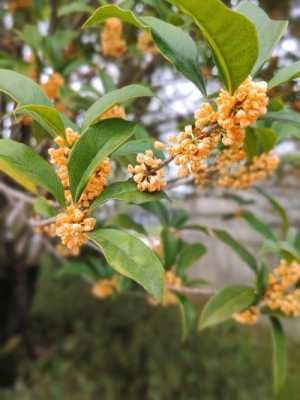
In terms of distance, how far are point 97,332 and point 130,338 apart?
0.25m

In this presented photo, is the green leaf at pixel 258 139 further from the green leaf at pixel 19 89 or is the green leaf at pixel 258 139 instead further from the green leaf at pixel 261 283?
the green leaf at pixel 19 89

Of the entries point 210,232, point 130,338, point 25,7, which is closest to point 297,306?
point 210,232

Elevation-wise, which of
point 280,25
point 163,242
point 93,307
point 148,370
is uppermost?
point 280,25

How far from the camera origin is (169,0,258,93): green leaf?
492 mm

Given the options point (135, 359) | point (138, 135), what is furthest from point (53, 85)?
point (135, 359)

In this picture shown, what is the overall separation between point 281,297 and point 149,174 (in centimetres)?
51

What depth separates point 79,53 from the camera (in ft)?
5.04

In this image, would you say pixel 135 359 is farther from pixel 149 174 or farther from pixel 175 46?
pixel 175 46

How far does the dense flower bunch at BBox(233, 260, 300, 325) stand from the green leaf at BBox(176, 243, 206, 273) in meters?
0.24

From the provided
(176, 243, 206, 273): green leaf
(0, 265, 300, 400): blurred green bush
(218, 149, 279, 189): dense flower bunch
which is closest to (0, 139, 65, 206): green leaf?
(218, 149, 279, 189): dense flower bunch

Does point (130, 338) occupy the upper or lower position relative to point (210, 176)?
lower

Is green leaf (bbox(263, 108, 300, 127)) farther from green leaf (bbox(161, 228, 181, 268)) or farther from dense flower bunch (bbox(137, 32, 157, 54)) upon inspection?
dense flower bunch (bbox(137, 32, 157, 54))

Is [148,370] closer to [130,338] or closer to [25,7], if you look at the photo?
[130,338]

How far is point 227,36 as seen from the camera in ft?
1.71
